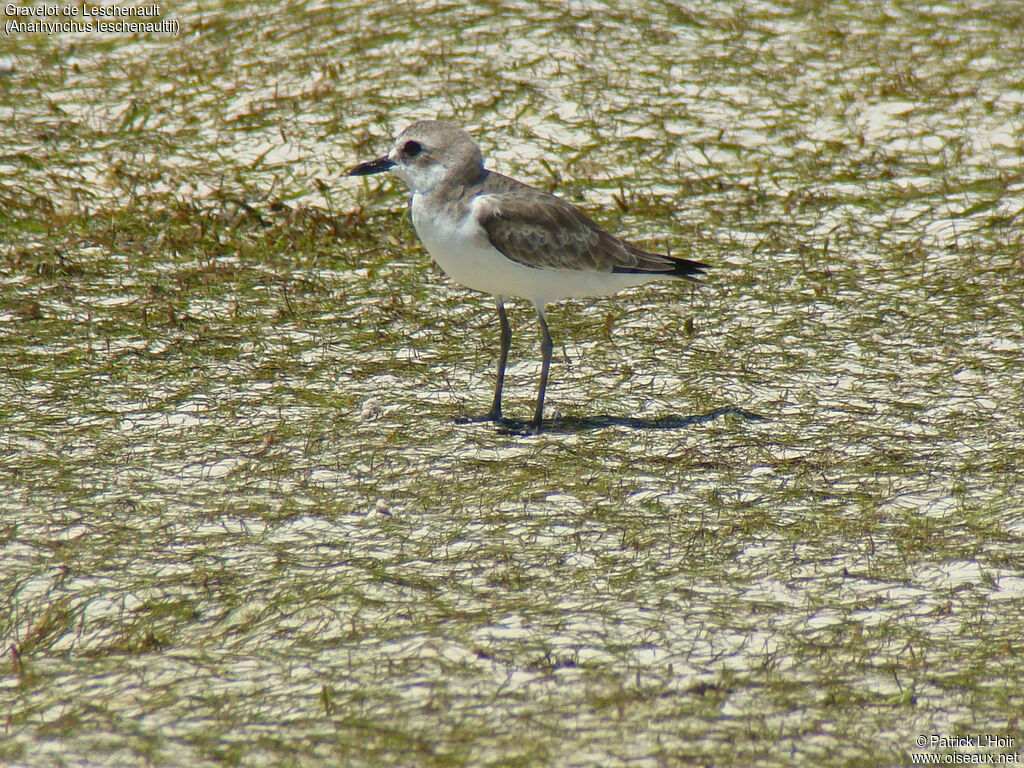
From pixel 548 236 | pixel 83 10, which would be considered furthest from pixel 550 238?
pixel 83 10

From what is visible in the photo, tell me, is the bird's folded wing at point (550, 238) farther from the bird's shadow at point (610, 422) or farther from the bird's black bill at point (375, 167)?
the bird's shadow at point (610, 422)

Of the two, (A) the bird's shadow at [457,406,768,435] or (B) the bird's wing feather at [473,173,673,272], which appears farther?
(A) the bird's shadow at [457,406,768,435]

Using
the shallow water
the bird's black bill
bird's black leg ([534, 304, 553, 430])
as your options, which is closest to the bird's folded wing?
bird's black leg ([534, 304, 553, 430])

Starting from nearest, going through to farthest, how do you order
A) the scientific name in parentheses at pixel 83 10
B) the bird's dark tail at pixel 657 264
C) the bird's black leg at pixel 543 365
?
the bird's black leg at pixel 543 365 → the bird's dark tail at pixel 657 264 → the scientific name in parentheses at pixel 83 10

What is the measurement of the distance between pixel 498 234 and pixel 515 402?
120 centimetres

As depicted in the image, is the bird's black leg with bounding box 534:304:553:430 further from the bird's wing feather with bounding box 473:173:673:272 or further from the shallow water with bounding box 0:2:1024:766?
the bird's wing feather with bounding box 473:173:673:272

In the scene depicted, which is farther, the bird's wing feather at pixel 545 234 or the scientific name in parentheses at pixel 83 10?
the scientific name in parentheses at pixel 83 10

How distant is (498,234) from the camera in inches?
256

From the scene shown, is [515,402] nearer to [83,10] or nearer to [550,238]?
[550,238]

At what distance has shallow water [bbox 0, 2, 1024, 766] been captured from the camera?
441 cm

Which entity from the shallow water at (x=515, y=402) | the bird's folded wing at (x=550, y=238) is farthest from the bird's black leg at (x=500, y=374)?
the bird's folded wing at (x=550, y=238)

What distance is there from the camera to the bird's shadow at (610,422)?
682cm

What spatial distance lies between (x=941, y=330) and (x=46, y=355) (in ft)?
19.4

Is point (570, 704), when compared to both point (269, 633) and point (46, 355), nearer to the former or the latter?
point (269, 633)
